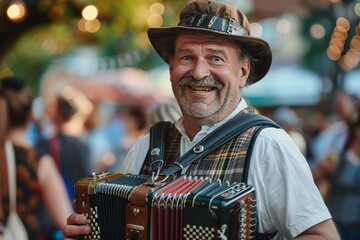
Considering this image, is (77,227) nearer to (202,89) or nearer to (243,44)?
(202,89)

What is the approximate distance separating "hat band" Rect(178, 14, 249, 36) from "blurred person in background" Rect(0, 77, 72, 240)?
7.11 feet

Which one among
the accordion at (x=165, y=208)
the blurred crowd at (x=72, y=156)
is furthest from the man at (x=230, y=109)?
the blurred crowd at (x=72, y=156)

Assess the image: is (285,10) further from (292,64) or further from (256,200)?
(292,64)

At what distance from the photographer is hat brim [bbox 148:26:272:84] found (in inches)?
107

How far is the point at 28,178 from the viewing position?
4582 millimetres

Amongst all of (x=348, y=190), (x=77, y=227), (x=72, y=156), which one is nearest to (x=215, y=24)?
(x=77, y=227)

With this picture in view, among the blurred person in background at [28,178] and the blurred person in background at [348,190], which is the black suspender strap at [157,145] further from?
the blurred person in background at [348,190]

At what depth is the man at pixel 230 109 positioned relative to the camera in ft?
8.34

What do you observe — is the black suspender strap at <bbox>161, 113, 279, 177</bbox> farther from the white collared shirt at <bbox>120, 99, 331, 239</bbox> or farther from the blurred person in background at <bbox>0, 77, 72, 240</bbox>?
the blurred person in background at <bbox>0, 77, 72, 240</bbox>

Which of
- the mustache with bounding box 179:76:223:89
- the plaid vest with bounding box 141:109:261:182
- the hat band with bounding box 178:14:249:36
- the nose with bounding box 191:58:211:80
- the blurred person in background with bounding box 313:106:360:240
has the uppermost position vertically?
the hat band with bounding box 178:14:249:36

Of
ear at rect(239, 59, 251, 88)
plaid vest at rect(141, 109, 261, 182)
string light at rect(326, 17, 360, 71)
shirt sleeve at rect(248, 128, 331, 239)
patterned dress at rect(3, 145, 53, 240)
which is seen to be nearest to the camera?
shirt sleeve at rect(248, 128, 331, 239)

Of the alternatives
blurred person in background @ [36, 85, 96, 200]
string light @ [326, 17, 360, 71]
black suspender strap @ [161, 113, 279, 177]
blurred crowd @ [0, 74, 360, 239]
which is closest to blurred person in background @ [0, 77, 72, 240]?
blurred crowd @ [0, 74, 360, 239]

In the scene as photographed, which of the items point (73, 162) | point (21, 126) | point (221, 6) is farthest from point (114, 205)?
point (73, 162)

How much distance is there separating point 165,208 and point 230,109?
554 millimetres
